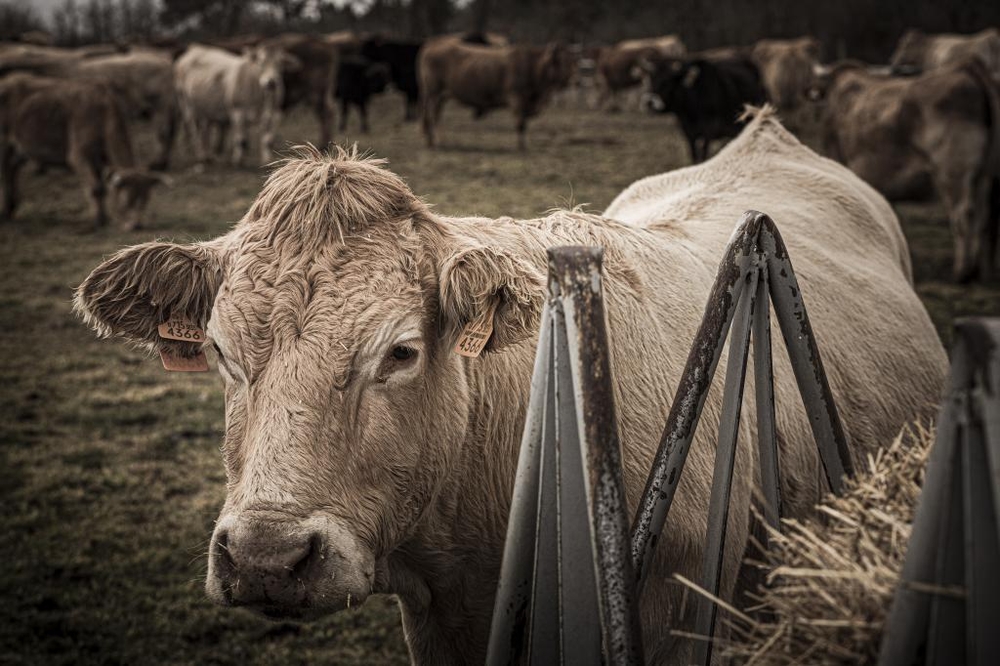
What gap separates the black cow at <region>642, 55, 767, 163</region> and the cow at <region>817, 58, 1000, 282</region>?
5.61m

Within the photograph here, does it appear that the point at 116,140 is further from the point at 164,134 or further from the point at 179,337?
the point at 179,337

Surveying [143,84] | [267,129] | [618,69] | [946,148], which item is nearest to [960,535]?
[946,148]

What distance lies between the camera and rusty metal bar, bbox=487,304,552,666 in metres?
1.84

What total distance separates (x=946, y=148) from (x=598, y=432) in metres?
9.15

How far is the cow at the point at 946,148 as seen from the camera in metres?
9.23

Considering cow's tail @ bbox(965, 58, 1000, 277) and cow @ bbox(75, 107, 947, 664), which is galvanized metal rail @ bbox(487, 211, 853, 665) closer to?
cow @ bbox(75, 107, 947, 664)

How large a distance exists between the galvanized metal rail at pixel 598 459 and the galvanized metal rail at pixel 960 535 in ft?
2.00

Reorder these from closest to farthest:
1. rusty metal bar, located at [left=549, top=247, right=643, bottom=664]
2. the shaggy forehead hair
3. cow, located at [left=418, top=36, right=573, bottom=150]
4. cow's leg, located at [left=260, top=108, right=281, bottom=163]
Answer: rusty metal bar, located at [left=549, top=247, right=643, bottom=664] < the shaggy forehead hair < cow's leg, located at [left=260, top=108, right=281, bottom=163] < cow, located at [left=418, top=36, right=573, bottom=150]

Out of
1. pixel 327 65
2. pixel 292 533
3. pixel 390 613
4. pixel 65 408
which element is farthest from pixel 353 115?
pixel 292 533

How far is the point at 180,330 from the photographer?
2.61 metres

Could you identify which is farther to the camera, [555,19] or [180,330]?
[555,19]

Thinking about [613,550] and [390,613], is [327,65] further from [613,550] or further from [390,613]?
[613,550]

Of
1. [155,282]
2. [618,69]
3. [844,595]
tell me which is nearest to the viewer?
[844,595]

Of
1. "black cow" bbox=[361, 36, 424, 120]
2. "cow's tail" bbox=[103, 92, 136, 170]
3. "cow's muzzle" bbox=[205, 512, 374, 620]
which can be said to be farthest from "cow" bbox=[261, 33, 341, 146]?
"cow's muzzle" bbox=[205, 512, 374, 620]
